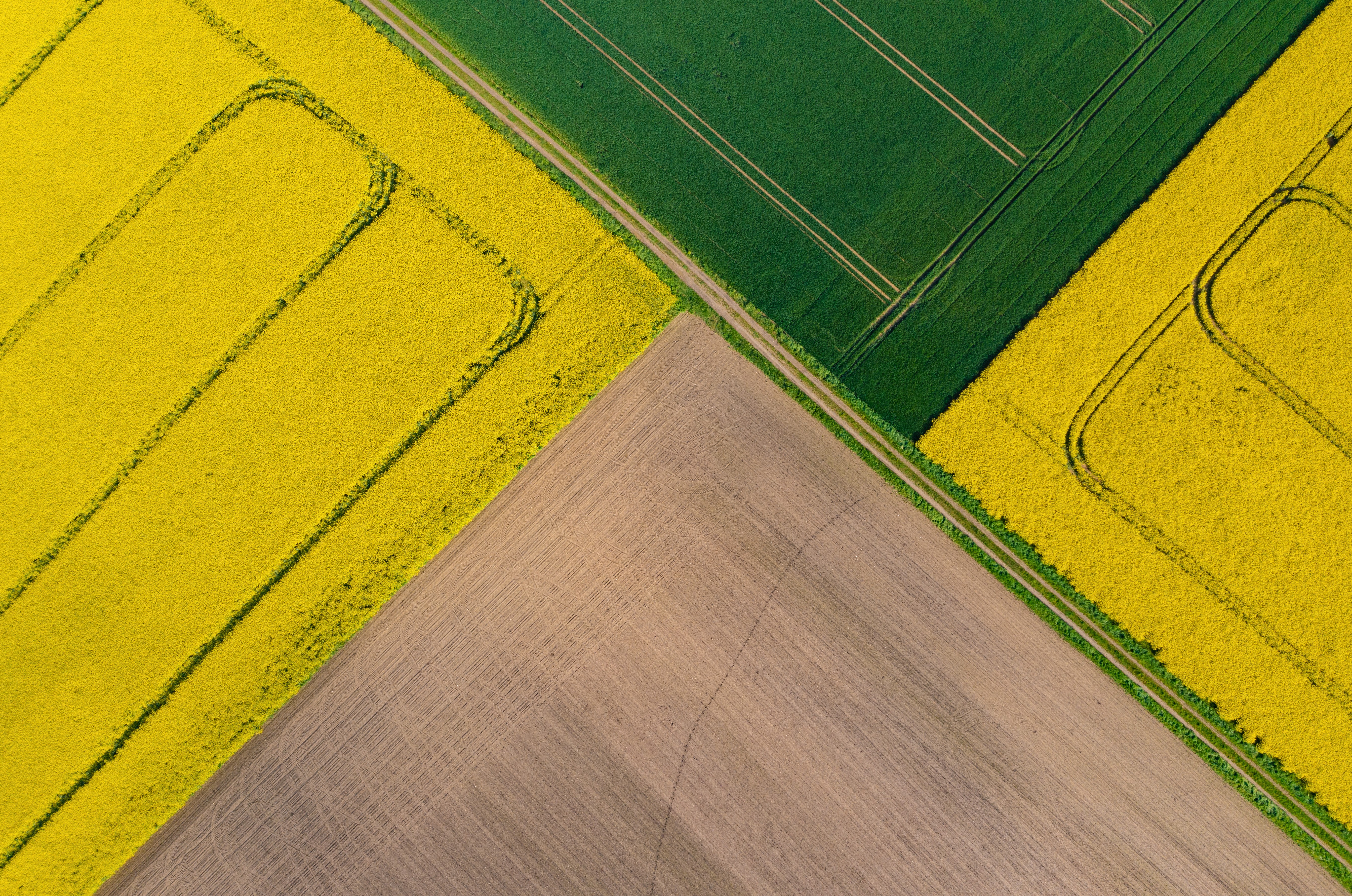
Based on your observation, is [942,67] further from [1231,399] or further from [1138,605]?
[1138,605]

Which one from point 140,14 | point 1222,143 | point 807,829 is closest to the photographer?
point 807,829

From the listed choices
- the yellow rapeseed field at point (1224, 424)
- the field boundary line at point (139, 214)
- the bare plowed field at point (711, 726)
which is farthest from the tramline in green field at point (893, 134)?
the field boundary line at point (139, 214)

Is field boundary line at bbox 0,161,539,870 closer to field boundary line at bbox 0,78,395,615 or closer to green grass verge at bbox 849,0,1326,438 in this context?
field boundary line at bbox 0,78,395,615

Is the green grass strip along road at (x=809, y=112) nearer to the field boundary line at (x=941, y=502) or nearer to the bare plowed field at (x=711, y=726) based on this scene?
the field boundary line at (x=941, y=502)

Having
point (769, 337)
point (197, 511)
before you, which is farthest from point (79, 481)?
point (769, 337)

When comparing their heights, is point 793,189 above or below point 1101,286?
above

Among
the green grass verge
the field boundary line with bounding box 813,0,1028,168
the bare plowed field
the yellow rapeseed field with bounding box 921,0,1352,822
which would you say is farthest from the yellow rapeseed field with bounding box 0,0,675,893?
the yellow rapeseed field with bounding box 921,0,1352,822
